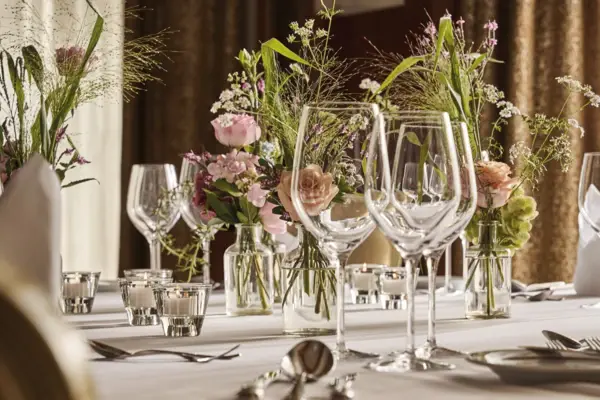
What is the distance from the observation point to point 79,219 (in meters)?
4.36

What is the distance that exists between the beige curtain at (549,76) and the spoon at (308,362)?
124 inches

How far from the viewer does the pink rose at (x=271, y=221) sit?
1.64 metres

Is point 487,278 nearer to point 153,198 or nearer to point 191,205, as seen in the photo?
point 191,205

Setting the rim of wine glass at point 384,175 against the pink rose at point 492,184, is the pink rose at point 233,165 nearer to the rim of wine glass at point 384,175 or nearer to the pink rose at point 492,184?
the pink rose at point 492,184

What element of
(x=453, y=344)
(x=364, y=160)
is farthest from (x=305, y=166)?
(x=453, y=344)

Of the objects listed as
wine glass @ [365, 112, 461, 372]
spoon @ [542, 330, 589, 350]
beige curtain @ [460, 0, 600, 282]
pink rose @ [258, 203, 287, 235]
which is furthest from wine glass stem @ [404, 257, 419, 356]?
beige curtain @ [460, 0, 600, 282]

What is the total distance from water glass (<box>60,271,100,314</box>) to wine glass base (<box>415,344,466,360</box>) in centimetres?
77

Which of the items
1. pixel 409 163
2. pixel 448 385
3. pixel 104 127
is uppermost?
pixel 104 127

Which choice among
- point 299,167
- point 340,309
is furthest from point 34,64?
point 340,309

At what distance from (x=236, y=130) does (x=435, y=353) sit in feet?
2.36

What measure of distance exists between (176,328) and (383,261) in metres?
0.92

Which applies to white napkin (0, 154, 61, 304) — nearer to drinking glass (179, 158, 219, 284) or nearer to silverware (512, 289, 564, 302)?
drinking glass (179, 158, 219, 284)

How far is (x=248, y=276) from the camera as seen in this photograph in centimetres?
164

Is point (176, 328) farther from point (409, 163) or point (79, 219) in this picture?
point (79, 219)
